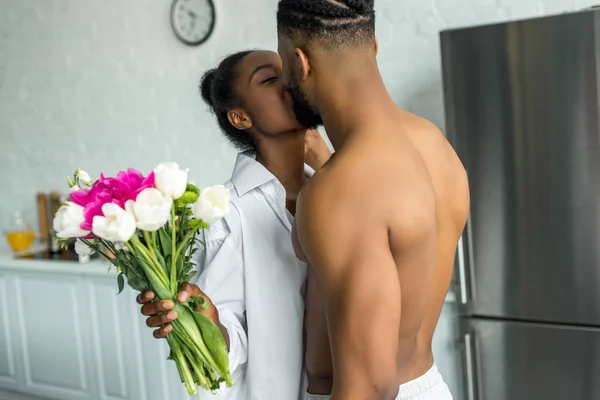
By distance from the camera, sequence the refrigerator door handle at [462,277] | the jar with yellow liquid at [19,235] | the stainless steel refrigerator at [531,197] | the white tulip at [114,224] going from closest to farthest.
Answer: the white tulip at [114,224]
the stainless steel refrigerator at [531,197]
the refrigerator door handle at [462,277]
the jar with yellow liquid at [19,235]

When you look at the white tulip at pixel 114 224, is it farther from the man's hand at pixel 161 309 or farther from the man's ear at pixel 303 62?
the man's ear at pixel 303 62

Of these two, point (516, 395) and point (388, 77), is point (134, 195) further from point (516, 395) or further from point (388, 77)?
point (388, 77)

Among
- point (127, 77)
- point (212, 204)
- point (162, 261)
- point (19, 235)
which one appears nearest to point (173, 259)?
point (162, 261)

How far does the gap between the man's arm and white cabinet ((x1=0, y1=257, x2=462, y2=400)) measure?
2177 mm

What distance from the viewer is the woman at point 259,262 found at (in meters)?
1.39

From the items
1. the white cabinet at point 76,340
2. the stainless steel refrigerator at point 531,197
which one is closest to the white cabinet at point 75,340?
the white cabinet at point 76,340

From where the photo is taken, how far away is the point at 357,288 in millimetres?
885

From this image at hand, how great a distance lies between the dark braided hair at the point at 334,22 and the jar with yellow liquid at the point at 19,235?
3.22 meters

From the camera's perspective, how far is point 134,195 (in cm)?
103

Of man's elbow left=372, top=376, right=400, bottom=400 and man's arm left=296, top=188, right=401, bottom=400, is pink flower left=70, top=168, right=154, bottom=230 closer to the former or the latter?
man's arm left=296, top=188, right=401, bottom=400

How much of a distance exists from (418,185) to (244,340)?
631 millimetres

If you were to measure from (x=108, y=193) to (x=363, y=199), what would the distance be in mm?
417

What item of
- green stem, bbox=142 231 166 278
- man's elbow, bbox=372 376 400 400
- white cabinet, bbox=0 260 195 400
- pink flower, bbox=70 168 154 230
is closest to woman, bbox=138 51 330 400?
green stem, bbox=142 231 166 278

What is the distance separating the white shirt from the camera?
1.39m
